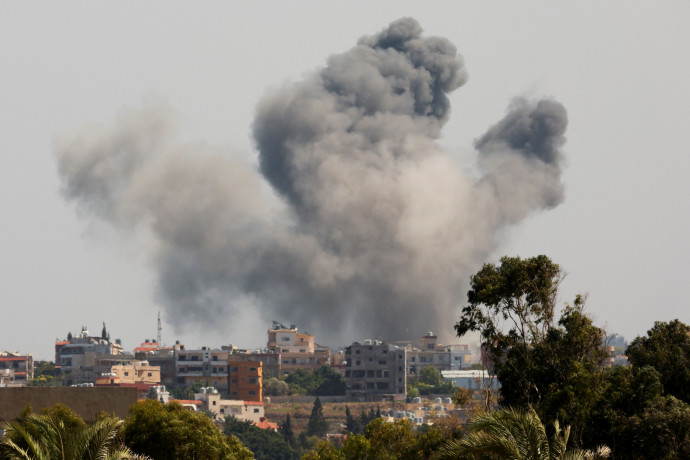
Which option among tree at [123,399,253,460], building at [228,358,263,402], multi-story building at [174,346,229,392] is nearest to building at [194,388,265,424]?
building at [228,358,263,402]

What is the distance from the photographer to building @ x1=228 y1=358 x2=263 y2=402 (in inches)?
6442

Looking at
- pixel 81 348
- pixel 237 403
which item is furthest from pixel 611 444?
pixel 81 348

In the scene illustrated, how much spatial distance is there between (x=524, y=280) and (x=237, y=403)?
117 m

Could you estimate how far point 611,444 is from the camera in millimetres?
33000

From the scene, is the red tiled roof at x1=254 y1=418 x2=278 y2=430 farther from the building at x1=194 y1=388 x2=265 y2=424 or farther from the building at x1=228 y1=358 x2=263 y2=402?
the building at x1=228 y1=358 x2=263 y2=402

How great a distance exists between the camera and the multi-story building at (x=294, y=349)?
187500 mm

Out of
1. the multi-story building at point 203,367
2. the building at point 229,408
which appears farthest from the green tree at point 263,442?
the multi-story building at point 203,367

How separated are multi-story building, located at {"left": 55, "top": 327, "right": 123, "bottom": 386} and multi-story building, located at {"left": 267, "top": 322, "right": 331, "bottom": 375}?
24.9 meters

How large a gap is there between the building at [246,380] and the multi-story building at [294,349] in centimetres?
1860

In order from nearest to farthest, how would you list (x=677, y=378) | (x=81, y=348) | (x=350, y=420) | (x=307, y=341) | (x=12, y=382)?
(x=677, y=378)
(x=350, y=420)
(x=12, y=382)
(x=81, y=348)
(x=307, y=341)

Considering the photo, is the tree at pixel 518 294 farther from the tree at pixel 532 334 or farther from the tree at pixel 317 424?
the tree at pixel 317 424

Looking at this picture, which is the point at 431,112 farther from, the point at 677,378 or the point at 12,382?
the point at 677,378

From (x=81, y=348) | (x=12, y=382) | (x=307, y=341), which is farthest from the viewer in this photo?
(x=307, y=341)

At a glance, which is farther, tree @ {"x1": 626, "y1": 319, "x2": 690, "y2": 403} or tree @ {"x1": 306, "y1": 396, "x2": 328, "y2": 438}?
tree @ {"x1": 306, "y1": 396, "x2": 328, "y2": 438}
